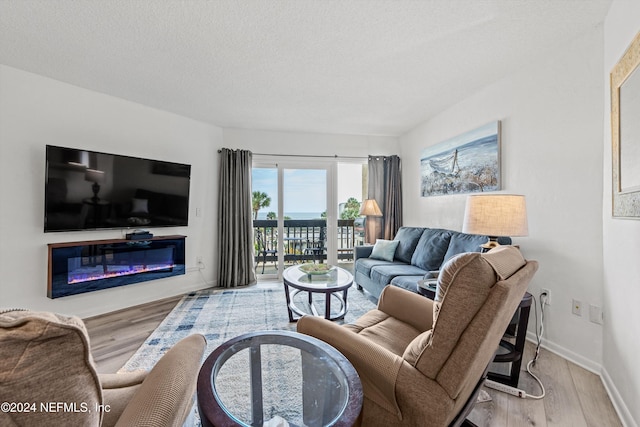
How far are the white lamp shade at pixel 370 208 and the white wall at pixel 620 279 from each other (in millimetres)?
2613

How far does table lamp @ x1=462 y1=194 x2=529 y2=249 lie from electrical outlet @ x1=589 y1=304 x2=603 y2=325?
2.36ft

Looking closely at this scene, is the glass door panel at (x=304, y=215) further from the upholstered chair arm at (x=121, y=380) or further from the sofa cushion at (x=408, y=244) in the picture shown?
the upholstered chair arm at (x=121, y=380)

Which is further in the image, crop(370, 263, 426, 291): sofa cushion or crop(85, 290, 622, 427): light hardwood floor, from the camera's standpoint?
crop(370, 263, 426, 291): sofa cushion

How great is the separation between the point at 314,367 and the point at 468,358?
0.59 meters

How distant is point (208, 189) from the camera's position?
154 inches

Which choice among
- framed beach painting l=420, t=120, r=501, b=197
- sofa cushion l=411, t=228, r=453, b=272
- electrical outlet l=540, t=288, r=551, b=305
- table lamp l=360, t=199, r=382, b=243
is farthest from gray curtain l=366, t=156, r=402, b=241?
electrical outlet l=540, t=288, r=551, b=305

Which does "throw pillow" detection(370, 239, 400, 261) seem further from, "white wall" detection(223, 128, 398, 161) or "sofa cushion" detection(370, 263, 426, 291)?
"white wall" detection(223, 128, 398, 161)

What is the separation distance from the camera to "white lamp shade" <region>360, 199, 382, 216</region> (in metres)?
4.20

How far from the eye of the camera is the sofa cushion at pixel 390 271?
→ 2.79m

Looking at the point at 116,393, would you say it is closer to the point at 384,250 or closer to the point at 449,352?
the point at 449,352

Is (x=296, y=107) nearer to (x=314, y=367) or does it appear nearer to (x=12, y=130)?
(x=12, y=130)

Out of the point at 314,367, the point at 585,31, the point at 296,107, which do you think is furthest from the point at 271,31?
the point at 585,31

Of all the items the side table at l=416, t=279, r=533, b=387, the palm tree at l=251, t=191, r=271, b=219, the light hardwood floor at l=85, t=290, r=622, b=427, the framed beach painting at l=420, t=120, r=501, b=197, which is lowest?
the light hardwood floor at l=85, t=290, r=622, b=427

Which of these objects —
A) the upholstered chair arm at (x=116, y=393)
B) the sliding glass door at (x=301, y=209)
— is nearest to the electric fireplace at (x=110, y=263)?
the sliding glass door at (x=301, y=209)
